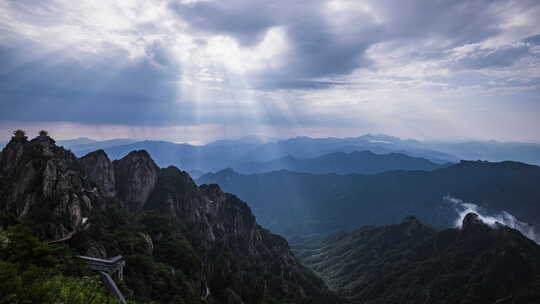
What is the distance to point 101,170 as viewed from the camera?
4158 inches

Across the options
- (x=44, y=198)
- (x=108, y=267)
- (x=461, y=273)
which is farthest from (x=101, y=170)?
(x=461, y=273)

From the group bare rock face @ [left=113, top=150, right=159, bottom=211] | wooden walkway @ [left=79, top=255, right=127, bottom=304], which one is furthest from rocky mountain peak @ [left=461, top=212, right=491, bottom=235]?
wooden walkway @ [left=79, top=255, right=127, bottom=304]

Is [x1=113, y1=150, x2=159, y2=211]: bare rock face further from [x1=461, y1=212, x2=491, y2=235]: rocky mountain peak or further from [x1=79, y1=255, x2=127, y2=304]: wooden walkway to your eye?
[x1=461, y1=212, x2=491, y2=235]: rocky mountain peak

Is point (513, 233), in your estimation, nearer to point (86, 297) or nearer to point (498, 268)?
point (498, 268)

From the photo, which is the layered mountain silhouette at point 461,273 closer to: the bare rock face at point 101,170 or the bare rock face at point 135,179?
the bare rock face at point 135,179

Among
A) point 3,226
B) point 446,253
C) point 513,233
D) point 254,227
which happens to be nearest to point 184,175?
point 254,227

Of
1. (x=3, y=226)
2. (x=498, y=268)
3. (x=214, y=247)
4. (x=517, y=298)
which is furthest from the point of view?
(x=498, y=268)

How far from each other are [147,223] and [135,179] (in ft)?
120

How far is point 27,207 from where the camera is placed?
162ft

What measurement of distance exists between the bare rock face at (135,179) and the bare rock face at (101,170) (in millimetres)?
4868

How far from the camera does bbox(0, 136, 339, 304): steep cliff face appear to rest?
49656mm

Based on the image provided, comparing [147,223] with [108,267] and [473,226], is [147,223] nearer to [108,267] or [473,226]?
[108,267]

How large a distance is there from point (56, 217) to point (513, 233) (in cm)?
19989

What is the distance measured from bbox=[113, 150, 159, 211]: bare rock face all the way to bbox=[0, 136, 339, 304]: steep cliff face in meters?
0.37
